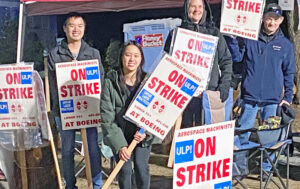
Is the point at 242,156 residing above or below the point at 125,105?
below

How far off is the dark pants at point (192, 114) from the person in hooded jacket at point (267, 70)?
0.52 metres

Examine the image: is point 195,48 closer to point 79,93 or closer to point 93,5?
point 79,93

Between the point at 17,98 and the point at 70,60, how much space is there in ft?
2.12

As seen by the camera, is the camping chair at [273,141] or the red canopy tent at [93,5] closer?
the camping chair at [273,141]

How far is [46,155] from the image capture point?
16.2ft

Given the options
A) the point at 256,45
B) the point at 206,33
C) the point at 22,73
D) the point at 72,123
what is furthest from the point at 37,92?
the point at 256,45

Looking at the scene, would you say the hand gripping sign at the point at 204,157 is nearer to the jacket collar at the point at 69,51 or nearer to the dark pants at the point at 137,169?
the dark pants at the point at 137,169

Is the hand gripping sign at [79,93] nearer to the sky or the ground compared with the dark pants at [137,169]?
nearer to the sky

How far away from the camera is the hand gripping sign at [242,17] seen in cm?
586

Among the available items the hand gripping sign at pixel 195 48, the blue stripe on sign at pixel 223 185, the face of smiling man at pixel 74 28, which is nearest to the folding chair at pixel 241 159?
the hand gripping sign at pixel 195 48

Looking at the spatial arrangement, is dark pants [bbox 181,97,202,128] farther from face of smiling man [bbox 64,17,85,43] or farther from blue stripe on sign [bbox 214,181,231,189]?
blue stripe on sign [bbox 214,181,231,189]

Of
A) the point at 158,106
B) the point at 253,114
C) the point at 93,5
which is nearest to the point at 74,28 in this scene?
Result: the point at 158,106

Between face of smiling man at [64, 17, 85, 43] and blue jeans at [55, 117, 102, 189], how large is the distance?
75cm

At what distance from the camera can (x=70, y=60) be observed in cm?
514
